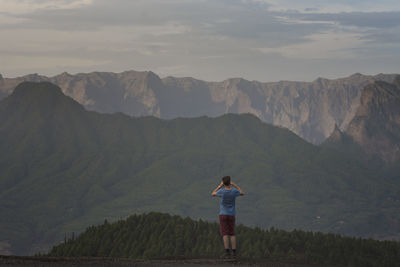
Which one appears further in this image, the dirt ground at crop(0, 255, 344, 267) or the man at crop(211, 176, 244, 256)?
the man at crop(211, 176, 244, 256)

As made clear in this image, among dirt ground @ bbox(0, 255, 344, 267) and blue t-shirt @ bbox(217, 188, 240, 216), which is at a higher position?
blue t-shirt @ bbox(217, 188, 240, 216)

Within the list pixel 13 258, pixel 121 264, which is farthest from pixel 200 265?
pixel 13 258

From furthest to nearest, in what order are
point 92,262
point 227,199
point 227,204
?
point 92,262, point 227,204, point 227,199

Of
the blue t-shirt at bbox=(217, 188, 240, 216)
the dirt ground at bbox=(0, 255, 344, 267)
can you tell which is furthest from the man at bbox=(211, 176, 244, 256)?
the dirt ground at bbox=(0, 255, 344, 267)

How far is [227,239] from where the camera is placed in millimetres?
59625

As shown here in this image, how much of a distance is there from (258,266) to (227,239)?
15.1 feet

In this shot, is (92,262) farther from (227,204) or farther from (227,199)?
(227,199)

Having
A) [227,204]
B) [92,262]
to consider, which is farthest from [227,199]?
[92,262]

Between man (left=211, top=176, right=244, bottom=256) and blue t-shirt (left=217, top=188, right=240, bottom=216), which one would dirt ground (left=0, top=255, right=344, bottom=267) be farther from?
blue t-shirt (left=217, top=188, right=240, bottom=216)

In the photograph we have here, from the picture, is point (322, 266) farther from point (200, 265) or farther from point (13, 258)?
point (13, 258)

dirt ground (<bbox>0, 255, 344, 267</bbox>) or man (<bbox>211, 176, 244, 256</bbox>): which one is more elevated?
man (<bbox>211, 176, 244, 256</bbox>)

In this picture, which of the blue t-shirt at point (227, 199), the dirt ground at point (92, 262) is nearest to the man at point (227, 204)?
the blue t-shirt at point (227, 199)

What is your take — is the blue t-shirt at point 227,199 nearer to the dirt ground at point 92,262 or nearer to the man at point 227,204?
the man at point 227,204

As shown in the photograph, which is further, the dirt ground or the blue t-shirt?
the blue t-shirt
